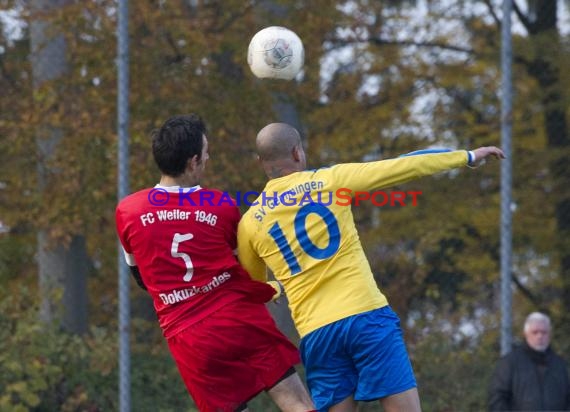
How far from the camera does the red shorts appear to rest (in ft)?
14.9

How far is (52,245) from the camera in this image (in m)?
8.51

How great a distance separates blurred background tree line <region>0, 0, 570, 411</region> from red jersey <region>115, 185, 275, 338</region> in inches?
127

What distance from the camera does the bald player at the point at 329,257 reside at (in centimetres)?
454

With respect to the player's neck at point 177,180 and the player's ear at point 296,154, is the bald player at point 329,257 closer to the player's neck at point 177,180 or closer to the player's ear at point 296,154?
the player's ear at point 296,154

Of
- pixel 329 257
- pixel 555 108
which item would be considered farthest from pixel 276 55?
pixel 555 108

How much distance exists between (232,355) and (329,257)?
63 centimetres

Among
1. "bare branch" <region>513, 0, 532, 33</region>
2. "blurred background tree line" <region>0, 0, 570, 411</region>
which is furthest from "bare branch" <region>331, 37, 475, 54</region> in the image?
"bare branch" <region>513, 0, 532, 33</region>

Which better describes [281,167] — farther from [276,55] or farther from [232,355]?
[276,55]

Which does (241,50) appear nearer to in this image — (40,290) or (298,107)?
(298,107)

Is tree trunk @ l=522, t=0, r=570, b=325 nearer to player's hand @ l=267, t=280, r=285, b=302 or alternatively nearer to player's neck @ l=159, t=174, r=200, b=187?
player's hand @ l=267, t=280, r=285, b=302

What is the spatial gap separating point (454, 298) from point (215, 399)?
19.2 feet

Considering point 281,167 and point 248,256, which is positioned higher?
point 281,167

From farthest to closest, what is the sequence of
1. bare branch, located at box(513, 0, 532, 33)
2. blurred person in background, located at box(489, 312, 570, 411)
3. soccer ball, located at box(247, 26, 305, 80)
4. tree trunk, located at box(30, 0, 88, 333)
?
bare branch, located at box(513, 0, 532, 33), tree trunk, located at box(30, 0, 88, 333), blurred person in background, located at box(489, 312, 570, 411), soccer ball, located at box(247, 26, 305, 80)

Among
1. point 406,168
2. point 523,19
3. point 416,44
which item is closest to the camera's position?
point 406,168
